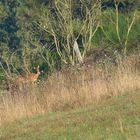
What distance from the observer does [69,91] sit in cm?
1497

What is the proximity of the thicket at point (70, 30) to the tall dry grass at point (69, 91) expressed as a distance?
6917mm

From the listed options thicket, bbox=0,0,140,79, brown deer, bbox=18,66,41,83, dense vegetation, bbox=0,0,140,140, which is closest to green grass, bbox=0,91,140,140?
dense vegetation, bbox=0,0,140,140

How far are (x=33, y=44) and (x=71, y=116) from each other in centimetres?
1325

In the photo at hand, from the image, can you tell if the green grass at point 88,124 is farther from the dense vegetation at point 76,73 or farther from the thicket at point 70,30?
the thicket at point 70,30

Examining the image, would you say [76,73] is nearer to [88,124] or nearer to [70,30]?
[88,124]

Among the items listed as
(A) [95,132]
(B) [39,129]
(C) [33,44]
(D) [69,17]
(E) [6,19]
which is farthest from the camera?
(E) [6,19]

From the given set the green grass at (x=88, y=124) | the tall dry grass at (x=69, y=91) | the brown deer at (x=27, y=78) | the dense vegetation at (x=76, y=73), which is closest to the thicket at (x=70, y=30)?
the dense vegetation at (x=76, y=73)

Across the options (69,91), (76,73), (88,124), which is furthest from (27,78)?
(88,124)

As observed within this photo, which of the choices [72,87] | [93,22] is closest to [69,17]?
[93,22]

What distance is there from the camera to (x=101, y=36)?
2573 cm

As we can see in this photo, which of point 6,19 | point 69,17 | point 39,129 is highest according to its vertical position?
point 39,129

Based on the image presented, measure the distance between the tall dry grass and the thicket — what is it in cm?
692

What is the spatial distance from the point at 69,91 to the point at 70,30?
891cm

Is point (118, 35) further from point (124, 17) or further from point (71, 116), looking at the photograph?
point (71, 116)
